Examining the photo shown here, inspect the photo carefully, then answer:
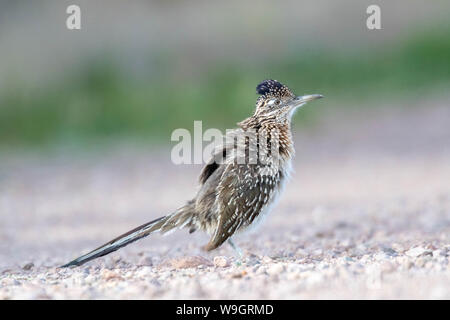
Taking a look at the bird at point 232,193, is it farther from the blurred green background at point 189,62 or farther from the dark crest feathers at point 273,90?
the blurred green background at point 189,62

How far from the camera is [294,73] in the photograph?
20.8m

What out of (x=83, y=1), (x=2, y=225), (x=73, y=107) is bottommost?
(x=2, y=225)

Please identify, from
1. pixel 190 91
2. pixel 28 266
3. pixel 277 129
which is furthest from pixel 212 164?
pixel 190 91

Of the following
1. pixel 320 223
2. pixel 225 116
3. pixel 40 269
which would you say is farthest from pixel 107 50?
pixel 40 269

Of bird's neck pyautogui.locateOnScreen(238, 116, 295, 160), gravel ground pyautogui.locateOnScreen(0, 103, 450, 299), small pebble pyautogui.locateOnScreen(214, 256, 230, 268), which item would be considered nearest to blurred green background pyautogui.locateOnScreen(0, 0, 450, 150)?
gravel ground pyautogui.locateOnScreen(0, 103, 450, 299)

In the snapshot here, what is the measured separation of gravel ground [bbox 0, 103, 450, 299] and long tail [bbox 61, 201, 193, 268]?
127mm

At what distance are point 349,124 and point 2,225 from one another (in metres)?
9.29

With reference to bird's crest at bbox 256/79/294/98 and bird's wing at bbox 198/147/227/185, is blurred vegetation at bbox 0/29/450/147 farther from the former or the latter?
bird's wing at bbox 198/147/227/185

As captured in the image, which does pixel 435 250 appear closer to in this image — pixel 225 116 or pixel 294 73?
pixel 225 116

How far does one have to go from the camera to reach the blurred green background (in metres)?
19.3

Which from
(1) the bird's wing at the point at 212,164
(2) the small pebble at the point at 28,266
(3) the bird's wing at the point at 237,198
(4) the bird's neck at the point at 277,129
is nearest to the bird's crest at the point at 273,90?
(4) the bird's neck at the point at 277,129

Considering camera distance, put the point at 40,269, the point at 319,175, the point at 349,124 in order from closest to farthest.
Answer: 1. the point at 40,269
2. the point at 319,175
3. the point at 349,124

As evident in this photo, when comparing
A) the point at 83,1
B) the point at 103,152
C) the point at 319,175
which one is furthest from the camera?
the point at 83,1

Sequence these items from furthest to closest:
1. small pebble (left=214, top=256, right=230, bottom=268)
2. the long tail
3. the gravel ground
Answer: the long tail → small pebble (left=214, top=256, right=230, bottom=268) → the gravel ground
